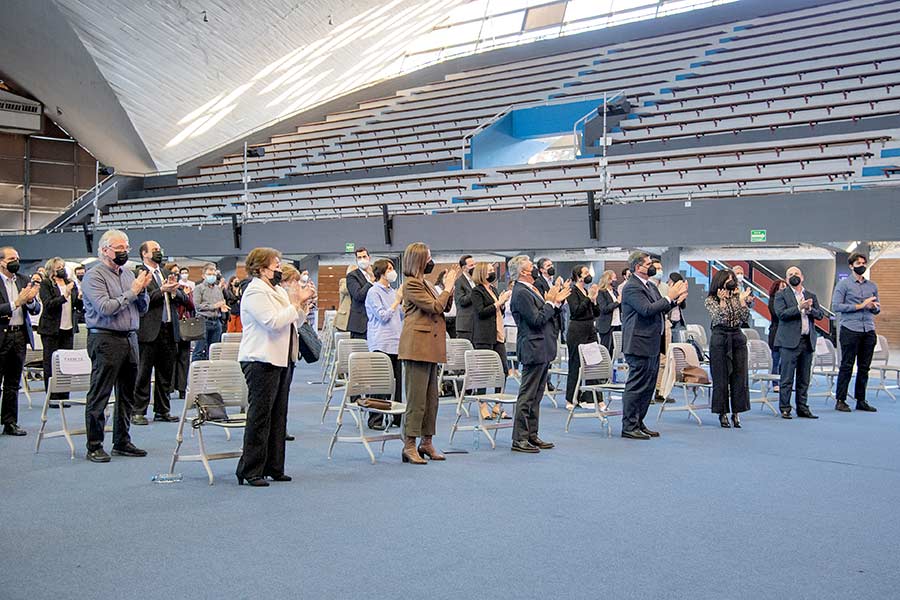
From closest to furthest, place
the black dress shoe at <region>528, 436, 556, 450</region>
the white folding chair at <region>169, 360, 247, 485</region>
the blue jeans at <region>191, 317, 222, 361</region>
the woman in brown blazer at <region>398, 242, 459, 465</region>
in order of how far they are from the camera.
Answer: the white folding chair at <region>169, 360, 247, 485</region>
the woman in brown blazer at <region>398, 242, 459, 465</region>
the black dress shoe at <region>528, 436, 556, 450</region>
the blue jeans at <region>191, 317, 222, 361</region>

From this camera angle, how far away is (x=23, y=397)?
30.3 feet

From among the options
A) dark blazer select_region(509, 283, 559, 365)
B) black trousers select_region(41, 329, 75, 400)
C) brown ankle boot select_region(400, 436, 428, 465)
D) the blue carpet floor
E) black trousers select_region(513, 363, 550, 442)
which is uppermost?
dark blazer select_region(509, 283, 559, 365)

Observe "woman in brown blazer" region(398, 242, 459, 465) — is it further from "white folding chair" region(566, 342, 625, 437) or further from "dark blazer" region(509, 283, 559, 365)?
"white folding chair" region(566, 342, 625, 437)

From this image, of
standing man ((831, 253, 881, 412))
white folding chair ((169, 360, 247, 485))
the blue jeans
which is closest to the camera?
white folding chair ((169, 360, 247, 485))

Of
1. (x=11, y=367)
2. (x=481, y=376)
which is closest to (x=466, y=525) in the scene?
(x=481, y=376)

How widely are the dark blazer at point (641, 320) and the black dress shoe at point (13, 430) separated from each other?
193 inches

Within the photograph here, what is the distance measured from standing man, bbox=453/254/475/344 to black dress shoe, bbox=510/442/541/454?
70.1 inches

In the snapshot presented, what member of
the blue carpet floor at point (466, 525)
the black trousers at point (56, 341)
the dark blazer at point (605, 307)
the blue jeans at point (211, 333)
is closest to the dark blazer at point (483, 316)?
the blue carpet floor at point (466, 525)

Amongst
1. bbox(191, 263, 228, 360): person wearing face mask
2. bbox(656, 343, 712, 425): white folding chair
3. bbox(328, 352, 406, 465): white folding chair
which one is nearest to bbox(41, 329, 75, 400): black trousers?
bbox(191, 263, 228, 360): person wearing face mask

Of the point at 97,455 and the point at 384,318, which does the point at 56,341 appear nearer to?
the point at 97,455

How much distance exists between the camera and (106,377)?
558 centimetres

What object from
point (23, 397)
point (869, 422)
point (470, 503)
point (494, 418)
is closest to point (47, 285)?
point (23, 397)

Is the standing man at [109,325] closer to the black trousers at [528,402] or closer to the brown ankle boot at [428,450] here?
the brown ankle boot at [428,450]

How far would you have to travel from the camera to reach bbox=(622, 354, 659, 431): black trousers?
697cm
